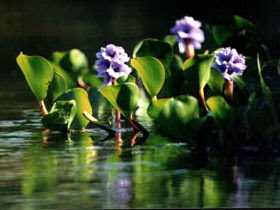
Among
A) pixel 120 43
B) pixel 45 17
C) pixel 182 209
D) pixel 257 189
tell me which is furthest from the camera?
pixel 45 17

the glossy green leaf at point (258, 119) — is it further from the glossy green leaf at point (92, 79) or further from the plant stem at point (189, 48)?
the glossy green leaf at point (92, 79)

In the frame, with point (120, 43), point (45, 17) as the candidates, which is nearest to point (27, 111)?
point (120, 43)

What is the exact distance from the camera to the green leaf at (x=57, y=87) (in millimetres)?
5125

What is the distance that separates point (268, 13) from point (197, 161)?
23.2ft

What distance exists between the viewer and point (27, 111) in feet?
18.5

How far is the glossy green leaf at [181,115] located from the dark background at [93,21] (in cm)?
238

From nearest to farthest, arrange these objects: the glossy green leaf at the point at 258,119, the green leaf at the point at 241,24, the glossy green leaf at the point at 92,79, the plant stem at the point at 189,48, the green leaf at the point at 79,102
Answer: the glossy green leaf at the point at 258,119 → the green leaf at the point at 79,102 → the plant stem at the point at 189,48 → the glossy green leaf at the point at 92,79 → the green leaf at the point at 241,24

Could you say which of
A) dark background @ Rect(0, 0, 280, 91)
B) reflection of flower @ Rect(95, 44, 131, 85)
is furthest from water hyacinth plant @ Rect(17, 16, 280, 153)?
dark background @ Rect(0, 0, 280, 91)

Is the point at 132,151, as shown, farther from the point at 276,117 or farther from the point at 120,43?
the point at 120,43

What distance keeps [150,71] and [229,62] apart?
31cm

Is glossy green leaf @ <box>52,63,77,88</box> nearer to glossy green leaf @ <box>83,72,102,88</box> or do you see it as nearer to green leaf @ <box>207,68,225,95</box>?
glossy green leaf @ <box>83,72,102,88</box>

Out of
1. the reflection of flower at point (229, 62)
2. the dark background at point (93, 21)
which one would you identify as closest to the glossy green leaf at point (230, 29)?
the dark background at point (93, 21)

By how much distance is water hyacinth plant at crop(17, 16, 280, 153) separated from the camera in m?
4.38

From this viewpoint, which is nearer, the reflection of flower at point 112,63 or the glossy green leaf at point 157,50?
the reflection of flower at point 112,63
